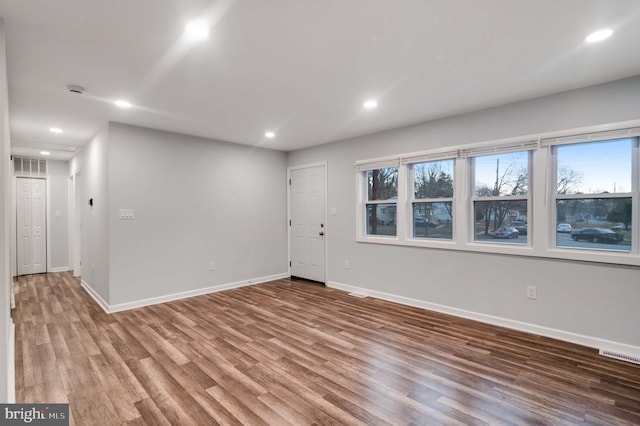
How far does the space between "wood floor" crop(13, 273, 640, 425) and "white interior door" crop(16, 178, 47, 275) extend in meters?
3.42

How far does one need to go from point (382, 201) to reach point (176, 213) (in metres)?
3.07

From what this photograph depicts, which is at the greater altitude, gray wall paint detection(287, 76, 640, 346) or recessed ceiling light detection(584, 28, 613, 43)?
recessed ceiling light detection(584, 28, 613, 43)

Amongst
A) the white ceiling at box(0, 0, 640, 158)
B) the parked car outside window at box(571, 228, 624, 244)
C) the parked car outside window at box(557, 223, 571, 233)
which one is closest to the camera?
the white ceiling at box(0, 0, 640, 158)

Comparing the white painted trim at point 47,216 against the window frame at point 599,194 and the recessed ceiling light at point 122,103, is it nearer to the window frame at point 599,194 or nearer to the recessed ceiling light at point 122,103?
the recessed ceiling light at point 122,103

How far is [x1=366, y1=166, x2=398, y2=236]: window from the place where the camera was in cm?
457

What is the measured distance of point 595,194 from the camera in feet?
9.68

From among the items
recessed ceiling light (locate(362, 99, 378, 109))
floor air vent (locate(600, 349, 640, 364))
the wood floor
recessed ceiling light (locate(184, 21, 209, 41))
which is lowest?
the wood floor

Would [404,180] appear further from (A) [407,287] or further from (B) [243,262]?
(B) [243,262]

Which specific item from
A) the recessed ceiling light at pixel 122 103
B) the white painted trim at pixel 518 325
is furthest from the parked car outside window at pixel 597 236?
the recessed ceiling light at pixel 122 103

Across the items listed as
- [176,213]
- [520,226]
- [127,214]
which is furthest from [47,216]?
[520,226]

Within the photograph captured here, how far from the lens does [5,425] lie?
1.71m

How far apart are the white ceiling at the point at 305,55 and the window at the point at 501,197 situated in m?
0.66

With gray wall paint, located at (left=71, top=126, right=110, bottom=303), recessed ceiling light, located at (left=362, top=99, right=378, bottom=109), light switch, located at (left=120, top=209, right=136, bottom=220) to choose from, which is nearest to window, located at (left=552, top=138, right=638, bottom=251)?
recessed ceiling light, located at (left=362, top=99, right=378, bottom=109)

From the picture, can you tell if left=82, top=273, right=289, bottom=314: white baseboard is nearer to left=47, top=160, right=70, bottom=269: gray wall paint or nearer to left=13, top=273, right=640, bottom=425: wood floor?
left=13, top=273, right=640, bottom=425: wood floor
